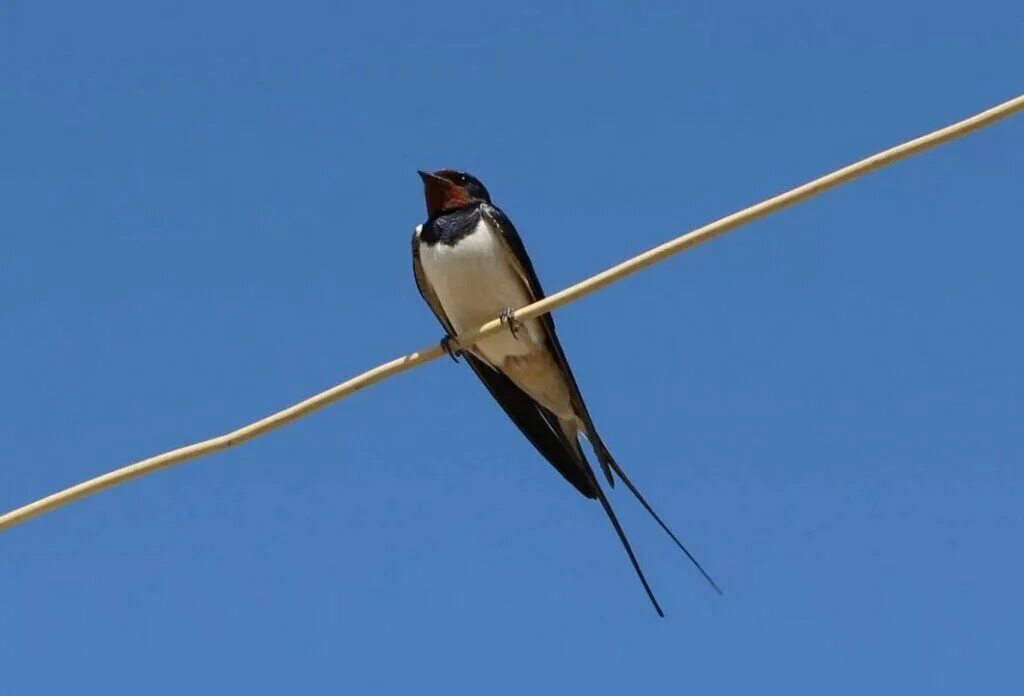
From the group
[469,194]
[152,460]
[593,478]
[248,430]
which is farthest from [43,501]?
[469,194]

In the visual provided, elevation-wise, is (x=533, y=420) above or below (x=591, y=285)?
below

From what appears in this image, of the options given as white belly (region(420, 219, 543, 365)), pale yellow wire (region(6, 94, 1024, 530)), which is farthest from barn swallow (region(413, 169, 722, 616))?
pale yellow wire (region(6, 94, 1024, 530))

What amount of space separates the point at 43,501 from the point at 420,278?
8.11ft

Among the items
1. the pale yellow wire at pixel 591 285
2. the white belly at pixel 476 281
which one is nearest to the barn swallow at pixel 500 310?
the white belly at pixel 476 281

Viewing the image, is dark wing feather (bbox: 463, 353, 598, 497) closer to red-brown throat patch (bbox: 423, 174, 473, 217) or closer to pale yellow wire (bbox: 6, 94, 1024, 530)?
red-brown throat patch (bbox: 423, 174, 473, 217)

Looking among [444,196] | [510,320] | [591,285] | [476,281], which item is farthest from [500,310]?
[591,285]

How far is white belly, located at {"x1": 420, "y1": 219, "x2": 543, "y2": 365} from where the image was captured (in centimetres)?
535

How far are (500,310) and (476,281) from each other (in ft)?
0.40

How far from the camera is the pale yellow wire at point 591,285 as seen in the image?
10.5 feet

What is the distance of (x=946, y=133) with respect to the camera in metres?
3.17

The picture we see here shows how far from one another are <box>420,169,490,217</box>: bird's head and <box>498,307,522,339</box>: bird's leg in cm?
42

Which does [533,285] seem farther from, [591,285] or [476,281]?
[591,285]

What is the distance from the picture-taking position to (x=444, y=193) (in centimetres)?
560

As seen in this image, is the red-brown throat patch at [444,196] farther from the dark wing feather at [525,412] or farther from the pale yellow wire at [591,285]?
the pale yellow wire at [591,285]
